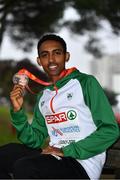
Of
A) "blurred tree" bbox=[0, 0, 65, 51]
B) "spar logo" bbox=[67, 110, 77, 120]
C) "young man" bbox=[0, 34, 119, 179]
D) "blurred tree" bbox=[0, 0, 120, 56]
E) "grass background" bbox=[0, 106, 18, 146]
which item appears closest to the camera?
"young man" bbox=[0, 34, 119, 179]

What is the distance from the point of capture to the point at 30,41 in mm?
15680


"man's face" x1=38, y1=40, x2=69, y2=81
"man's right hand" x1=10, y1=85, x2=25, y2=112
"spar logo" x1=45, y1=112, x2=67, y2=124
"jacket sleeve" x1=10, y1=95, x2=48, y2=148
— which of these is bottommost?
"jacket sleeve" x1=10, y1=95, x2=48, y2=148

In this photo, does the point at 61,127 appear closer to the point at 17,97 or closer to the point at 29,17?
the point at 17,97

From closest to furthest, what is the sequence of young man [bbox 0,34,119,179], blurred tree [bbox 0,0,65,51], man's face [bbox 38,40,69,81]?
1. young man [bbox 0,34,119,179]
2. man's face [bbox 38,40,69,81]
3. blurred tree [bbox 0,0,65,51]

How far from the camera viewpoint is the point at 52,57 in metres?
2.57

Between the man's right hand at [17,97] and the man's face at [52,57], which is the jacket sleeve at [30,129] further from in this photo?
the man's face at [52,57]

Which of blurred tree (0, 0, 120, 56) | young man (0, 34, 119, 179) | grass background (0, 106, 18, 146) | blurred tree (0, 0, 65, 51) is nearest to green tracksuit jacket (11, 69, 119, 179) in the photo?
young man (0, 34, 119, 179)

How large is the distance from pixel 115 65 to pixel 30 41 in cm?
919

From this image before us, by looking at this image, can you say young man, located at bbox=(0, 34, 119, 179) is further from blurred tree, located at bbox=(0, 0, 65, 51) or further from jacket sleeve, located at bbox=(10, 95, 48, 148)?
blurred tree, located at bbox=(0, 0, 65, 51)

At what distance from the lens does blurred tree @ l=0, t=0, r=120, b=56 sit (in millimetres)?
12078

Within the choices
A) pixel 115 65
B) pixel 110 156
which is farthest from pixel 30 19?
pixel 110 156

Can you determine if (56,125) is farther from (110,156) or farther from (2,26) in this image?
(2,26)

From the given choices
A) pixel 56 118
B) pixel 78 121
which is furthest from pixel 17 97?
pixel 78 121

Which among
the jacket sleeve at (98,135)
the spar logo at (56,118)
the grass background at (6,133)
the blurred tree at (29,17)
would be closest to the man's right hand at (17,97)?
the spar logo at (56,118)
